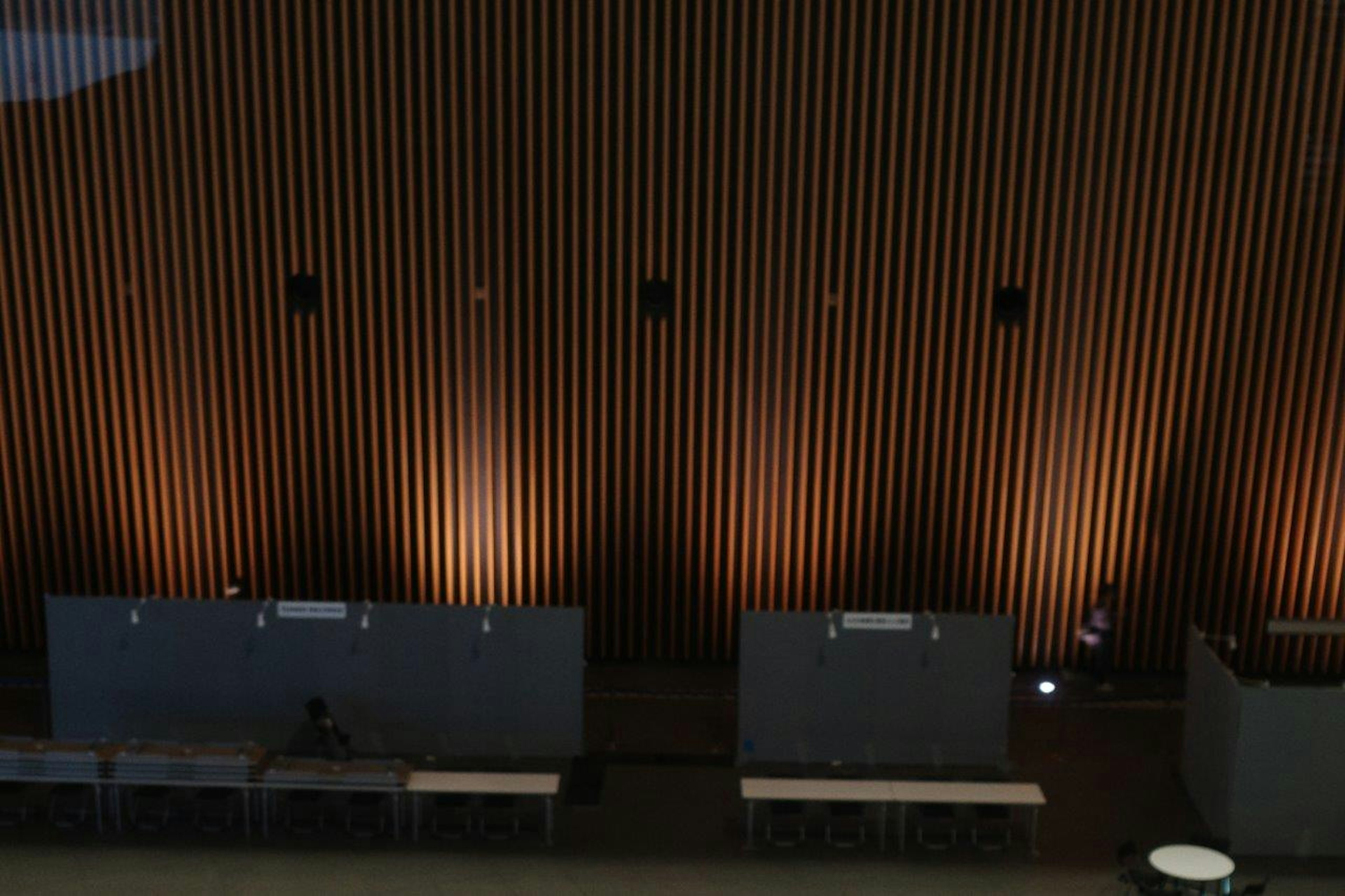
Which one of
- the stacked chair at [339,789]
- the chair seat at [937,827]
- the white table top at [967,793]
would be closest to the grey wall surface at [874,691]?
the white table top at [967,793]

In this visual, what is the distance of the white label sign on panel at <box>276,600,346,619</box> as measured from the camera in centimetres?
1073

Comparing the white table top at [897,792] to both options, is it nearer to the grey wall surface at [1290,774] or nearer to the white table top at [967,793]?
the white table top at [967,793]

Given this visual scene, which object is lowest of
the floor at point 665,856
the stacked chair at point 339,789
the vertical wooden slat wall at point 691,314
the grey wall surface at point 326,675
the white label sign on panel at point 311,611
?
the floor at point 665,856

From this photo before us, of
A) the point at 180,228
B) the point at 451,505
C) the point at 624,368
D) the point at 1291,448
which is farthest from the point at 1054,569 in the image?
the point at 180,228

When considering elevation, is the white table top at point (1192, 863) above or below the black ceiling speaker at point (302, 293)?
below

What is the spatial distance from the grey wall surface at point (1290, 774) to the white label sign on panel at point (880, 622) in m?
2.56

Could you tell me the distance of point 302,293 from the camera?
11.7m

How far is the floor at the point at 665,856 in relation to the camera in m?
9.23

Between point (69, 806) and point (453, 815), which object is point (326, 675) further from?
point (69, 806)

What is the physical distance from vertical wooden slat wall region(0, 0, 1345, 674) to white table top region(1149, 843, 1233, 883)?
402 centimetres

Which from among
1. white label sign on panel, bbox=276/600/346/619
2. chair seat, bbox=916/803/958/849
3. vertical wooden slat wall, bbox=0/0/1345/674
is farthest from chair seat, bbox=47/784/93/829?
chair seat, bbox=916/803/958/849

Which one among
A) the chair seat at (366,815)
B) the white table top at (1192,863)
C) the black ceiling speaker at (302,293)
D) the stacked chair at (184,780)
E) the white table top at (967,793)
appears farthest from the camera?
the black ceiling speaker at (302,293)

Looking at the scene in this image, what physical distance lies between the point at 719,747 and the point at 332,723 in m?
3.34

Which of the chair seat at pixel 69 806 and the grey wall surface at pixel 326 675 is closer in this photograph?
the chair seat at pixel 69 806
